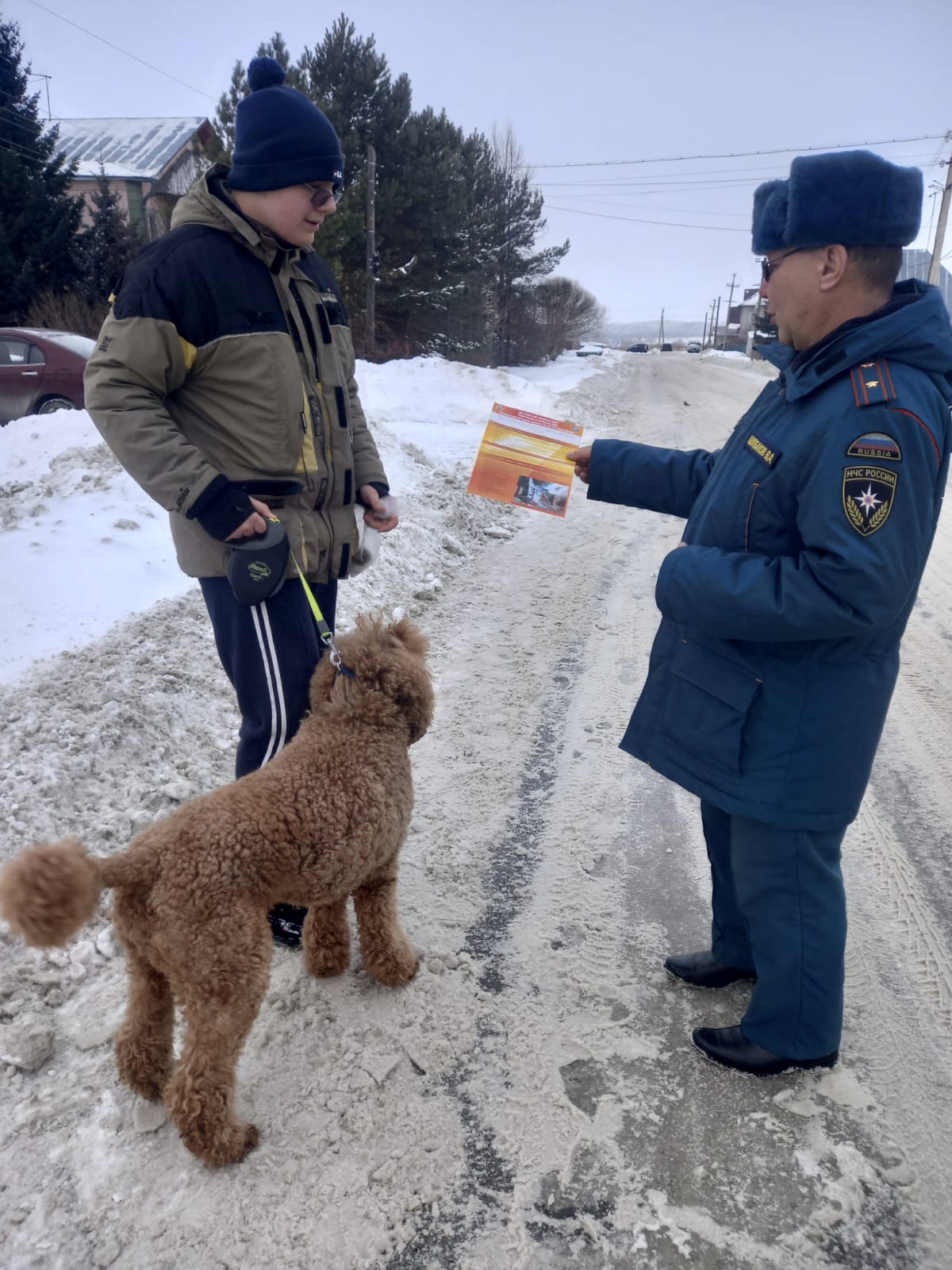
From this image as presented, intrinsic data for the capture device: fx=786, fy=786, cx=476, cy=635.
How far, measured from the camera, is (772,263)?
2092 mm

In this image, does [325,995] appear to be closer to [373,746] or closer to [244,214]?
[373,746]

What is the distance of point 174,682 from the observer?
4.16 m

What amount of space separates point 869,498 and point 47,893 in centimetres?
206

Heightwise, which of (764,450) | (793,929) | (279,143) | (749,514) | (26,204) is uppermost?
→ (26,204)

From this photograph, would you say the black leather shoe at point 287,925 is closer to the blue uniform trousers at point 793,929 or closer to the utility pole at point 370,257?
the blue uniform trousers at point 793,929

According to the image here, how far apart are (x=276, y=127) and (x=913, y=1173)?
134 inches

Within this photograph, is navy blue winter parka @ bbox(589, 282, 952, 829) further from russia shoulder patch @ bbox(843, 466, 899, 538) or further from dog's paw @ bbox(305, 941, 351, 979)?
dog's paw @ bbox(305, 941, 351, 979)

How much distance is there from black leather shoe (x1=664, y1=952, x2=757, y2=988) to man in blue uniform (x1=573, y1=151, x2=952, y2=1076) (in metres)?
0.22

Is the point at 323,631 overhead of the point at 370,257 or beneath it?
beneath

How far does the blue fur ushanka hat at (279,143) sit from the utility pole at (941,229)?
1299 inches

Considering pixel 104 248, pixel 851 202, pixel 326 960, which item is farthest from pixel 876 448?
pixel 104 248

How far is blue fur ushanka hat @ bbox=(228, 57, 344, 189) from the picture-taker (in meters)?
2.28

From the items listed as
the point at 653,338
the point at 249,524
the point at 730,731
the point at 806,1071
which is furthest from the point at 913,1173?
the point at 653,338

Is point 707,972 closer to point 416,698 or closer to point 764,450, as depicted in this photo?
point 416,698
